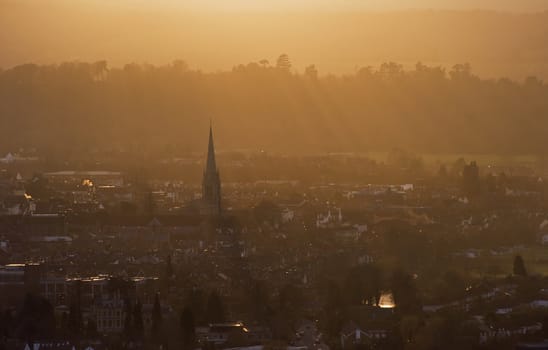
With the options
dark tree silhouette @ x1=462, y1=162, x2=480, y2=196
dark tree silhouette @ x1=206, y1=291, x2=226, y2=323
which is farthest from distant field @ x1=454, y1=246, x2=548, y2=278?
dark tree silhouette @ x1=462, y1=162, x2=480, y2=196

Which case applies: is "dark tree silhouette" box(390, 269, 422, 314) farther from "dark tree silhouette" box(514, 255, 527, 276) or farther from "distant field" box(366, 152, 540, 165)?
"distant field" box(366, 152, 540, 165)

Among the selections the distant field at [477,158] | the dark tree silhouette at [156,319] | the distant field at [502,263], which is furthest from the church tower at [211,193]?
the distant field at [477,158]

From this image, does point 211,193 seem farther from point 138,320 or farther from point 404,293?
point 138,320

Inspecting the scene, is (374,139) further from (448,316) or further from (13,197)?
(448,316)

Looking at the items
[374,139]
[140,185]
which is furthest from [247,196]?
[374,139]

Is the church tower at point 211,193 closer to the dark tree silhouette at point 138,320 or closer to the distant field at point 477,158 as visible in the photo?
the dark tree silhouette at point 138,320

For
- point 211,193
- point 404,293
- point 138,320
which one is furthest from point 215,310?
point 211,193

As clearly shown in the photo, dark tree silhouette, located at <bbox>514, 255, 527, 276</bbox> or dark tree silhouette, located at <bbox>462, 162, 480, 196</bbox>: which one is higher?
Answer: dark tree silhouette, located at <bbox>462, 162, 480, 196</bbox>

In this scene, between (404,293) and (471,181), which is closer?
(404,293)

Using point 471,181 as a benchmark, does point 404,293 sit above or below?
below

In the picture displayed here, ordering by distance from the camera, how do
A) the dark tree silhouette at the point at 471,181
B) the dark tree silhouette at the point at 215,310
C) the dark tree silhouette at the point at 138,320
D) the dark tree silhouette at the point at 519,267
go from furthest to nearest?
the dark tree silhouette at the point at 471,181 → the dark tree silhouette at the point at 519,267 → the dark tree silhouette at the point at 215,310 → the dark tree silhouette at the point at 138,320

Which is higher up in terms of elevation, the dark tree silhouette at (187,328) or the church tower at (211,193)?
the church tower at (211,193)
